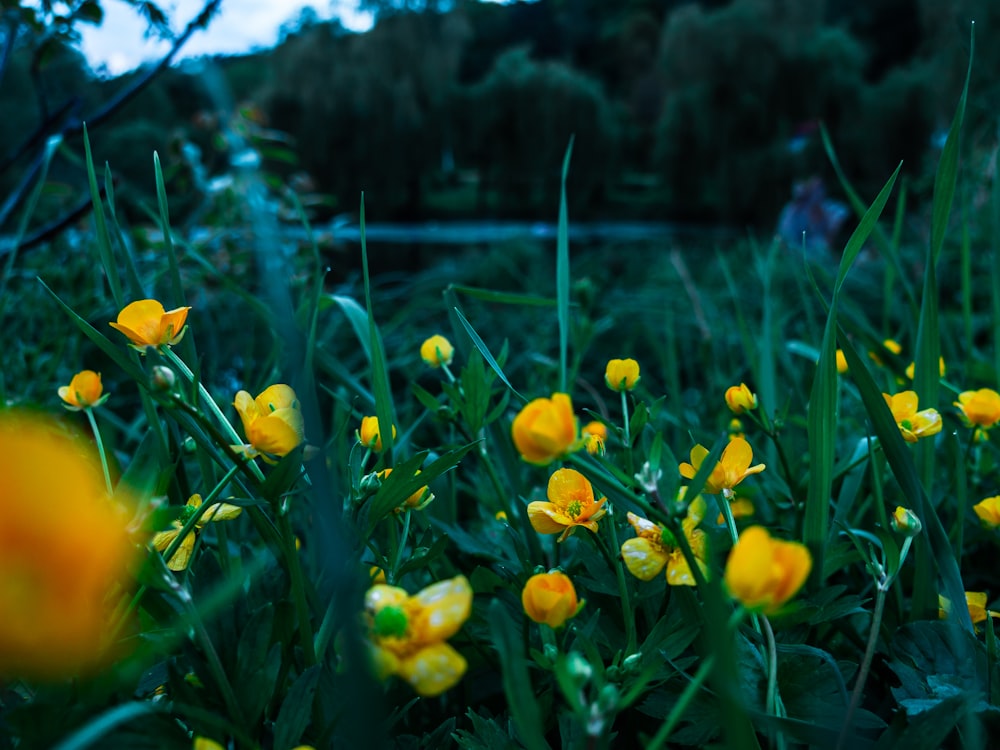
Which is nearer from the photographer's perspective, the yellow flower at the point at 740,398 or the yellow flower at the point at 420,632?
the yellow flower at the point at 420,632

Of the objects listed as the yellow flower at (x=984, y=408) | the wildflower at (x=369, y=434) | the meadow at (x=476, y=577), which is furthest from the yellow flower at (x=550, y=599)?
the yellow flower at (x=984, y=408)

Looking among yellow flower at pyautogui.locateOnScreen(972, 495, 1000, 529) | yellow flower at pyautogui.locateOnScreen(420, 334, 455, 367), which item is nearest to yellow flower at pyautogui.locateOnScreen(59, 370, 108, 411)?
yellow flower at pyautogui.locateOnScreen(420, 334, 455, 367)

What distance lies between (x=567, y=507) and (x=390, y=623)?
0.32 feet

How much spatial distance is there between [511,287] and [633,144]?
1045cm

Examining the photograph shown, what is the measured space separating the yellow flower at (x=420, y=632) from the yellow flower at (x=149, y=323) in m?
0.12

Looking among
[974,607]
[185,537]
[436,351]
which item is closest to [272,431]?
[185,537]

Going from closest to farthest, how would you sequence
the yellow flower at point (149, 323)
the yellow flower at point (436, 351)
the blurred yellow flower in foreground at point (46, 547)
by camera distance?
1. the blurred yellow flower in foreground at point (46, 547)
2. the yellow flower at point (149, 323)
3. the yellow flower at point (436, 351)

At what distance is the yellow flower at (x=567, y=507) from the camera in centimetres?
23

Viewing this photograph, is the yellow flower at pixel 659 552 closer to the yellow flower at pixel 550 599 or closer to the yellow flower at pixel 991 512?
the yellow flower at pixel 550 599

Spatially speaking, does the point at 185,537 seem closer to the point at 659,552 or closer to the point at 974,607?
the point at 659,552

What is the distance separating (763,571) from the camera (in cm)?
13

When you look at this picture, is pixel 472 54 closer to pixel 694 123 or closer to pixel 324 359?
pixel 694 123

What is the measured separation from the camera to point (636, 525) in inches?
9.0

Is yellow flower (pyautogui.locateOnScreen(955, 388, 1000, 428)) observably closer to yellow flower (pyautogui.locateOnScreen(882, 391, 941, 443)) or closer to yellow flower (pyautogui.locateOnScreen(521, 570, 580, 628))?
yellow flower (pyautogui.locateOnScreen(882, 391, 941, 443))
